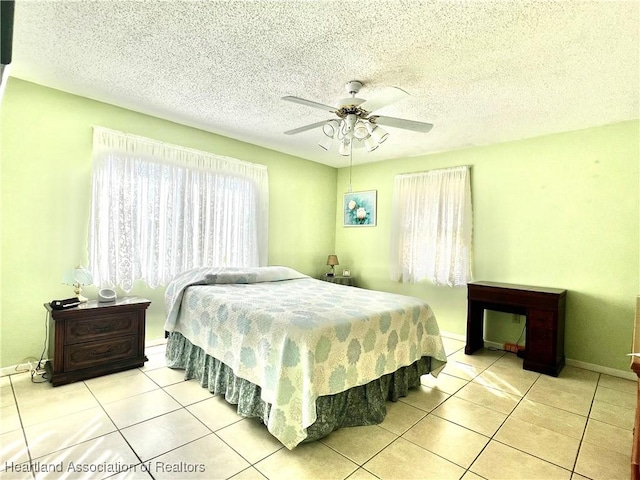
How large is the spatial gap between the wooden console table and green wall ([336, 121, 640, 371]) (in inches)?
11.9

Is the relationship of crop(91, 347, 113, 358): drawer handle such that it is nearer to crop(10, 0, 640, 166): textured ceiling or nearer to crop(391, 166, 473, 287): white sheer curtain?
crop(10, 0, 640, 166): textured ceiling

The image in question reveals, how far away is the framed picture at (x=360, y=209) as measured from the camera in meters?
5.30

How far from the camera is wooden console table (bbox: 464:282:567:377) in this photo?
319 centimetres

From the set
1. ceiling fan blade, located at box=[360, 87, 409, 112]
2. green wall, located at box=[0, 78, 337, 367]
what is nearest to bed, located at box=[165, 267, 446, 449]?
green wall, located at box=[0, 78, 337, 367]

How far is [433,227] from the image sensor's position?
4469mm

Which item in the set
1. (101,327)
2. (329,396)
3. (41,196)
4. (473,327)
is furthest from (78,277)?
(473,327)

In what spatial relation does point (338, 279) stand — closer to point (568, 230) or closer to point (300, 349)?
point (568, 230)

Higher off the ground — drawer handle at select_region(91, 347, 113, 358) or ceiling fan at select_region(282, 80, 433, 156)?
ceiling fan at select_region(282, 80, 433, 156)

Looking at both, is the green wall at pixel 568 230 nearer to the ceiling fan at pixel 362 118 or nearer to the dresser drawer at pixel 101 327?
the ceiling fan at pixel 362 118

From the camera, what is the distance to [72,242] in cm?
308

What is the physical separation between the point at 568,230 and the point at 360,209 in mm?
2851

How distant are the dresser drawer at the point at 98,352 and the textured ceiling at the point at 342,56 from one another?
2273mm

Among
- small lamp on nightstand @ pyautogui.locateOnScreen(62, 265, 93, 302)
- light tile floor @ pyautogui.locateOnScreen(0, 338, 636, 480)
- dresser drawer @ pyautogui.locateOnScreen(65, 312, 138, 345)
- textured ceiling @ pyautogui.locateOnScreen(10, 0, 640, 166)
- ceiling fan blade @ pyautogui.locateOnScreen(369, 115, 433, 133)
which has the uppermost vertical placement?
textured ceiling @ pyautogui.locateOnScreen(10, 0, 640, 166)

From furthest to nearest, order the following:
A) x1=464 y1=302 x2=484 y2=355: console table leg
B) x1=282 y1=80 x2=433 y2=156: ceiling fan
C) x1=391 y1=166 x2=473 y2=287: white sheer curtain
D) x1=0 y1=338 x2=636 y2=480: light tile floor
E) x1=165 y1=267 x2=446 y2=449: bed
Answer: x1=391 y1=166 x2=473 y2=287: white sheer curtain → x1=464 y1=302 x2=484 y2=355: console table leg → x1=282 y1=80 x2=433 y2=156: ceiling fan → x1=165 y1=267 x2=446 y2=449: bed → x1=0 y1=338 x2=636 y2=480: light tile floor
